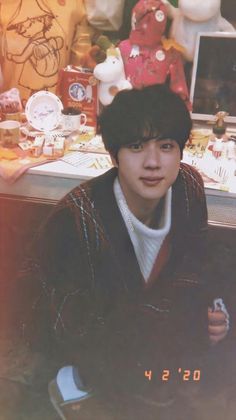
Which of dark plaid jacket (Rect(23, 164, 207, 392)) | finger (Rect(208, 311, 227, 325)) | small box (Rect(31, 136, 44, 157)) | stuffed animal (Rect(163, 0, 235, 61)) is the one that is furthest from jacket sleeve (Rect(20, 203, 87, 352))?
stuffed animal (Rect(163, 0, 235, 61))

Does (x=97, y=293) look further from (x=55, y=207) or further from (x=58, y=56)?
(x=58, y=56)

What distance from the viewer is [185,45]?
832 millimetres

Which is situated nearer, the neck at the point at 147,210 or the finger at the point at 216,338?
the neck at the point at 147,210

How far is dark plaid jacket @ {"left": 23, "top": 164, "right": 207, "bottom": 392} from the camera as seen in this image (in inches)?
31.4

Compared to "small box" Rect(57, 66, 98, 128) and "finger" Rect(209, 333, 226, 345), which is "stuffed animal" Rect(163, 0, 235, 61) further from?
"finger" Rect(209, 333, 226, 345)

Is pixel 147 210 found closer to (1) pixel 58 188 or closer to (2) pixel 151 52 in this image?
(1) pixel 58 188

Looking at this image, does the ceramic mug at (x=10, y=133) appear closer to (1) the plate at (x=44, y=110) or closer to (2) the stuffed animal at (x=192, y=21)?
(1) the plate at (x=44, y=110)

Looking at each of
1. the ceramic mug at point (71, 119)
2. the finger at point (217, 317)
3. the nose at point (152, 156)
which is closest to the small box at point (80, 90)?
the ceramic mug at point (71, 119)

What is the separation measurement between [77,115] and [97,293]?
0.99 feet

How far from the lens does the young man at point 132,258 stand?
0.74m

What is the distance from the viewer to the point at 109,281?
833 millimetres

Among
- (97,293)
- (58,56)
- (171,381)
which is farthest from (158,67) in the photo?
(171,381)

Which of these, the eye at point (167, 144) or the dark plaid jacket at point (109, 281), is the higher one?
the eye at point (167, 144)

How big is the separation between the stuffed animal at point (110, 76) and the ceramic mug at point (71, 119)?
2.0 inches
